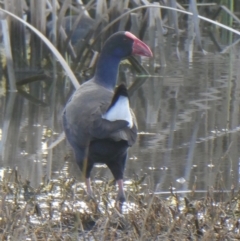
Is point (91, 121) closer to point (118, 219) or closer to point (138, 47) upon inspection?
point (118, 219)

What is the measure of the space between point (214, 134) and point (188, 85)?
1926 millimetres

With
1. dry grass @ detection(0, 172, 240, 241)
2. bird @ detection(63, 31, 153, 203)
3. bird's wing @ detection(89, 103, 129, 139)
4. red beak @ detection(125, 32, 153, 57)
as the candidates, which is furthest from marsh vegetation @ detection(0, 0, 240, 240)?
red beak @ detection(125, 32, 153, 57)

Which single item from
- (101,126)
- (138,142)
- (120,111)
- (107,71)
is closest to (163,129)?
(138,142)

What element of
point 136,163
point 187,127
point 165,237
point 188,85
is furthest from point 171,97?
point 165,237

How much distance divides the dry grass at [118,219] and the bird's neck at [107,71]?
1.01m

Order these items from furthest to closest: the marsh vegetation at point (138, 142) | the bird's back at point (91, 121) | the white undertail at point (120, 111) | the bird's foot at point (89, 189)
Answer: the bird's back at point (91, 121) < the bird's foot at point (89, 189) < the white undertail at point (120, 111) < the marsh vegetation at point (138, 142)

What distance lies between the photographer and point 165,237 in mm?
2898

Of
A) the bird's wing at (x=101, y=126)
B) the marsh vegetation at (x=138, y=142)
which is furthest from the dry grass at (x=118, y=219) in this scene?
the bird's wing at (x=101, y=126)

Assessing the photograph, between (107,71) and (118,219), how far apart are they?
154 cm

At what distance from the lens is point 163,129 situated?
555 cm

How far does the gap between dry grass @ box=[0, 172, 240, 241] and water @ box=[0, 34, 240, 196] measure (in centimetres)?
13

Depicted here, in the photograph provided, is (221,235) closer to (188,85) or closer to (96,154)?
(96,154)

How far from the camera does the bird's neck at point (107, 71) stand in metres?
4.57

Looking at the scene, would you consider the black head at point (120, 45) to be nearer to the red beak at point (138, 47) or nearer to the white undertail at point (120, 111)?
the red beak at point (138, 47)
